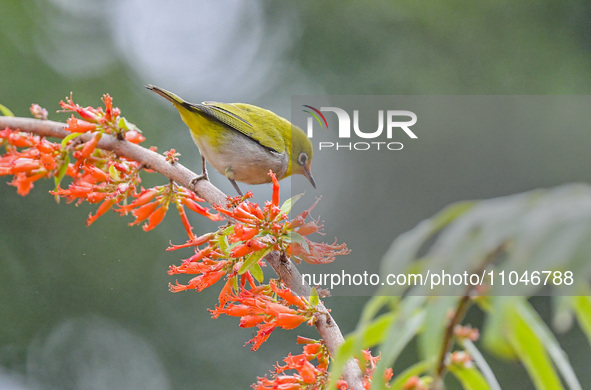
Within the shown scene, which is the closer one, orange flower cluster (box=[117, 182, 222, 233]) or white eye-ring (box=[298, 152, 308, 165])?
orange flower cluster (box=[117, 182, 222, 233])

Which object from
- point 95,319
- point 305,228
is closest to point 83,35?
point 95,319

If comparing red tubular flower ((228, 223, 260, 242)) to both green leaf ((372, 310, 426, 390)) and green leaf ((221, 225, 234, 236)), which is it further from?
green leaf ((372, 310, 426, 390))

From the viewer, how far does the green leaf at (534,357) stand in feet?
2.05

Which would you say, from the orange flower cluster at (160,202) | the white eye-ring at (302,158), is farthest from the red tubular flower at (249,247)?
the white eye-ring at (302,158)

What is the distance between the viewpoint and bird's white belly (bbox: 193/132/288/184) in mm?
2660

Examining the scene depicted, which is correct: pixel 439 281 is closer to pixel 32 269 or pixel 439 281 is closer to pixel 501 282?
pixel 501 282

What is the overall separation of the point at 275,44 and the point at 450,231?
21.2 ft

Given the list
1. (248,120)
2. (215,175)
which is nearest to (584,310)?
(248,120)

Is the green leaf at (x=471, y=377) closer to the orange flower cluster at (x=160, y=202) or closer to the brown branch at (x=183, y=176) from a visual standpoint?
the brown branch at (x=183, y=176)

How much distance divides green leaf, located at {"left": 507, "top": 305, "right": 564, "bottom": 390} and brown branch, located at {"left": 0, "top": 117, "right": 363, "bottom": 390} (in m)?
0.71

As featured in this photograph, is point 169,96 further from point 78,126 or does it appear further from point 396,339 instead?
point 396,339

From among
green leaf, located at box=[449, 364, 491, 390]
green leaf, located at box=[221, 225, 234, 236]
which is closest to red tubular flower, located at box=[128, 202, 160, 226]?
green leaf, located at box=[221, 225, 234, 236]

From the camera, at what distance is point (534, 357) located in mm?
632

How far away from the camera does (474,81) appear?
6.07 metres
